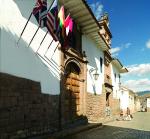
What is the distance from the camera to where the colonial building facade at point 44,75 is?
305 inches

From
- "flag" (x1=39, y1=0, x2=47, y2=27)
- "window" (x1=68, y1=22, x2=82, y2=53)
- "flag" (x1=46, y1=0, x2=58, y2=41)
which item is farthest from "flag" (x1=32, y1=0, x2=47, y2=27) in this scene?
"window" (x1=68, y1=22, x2=82, y2=53)

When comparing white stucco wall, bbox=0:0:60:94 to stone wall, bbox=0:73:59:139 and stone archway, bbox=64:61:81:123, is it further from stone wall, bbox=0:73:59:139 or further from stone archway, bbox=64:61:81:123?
stone archway, bbox=64:61:81:123

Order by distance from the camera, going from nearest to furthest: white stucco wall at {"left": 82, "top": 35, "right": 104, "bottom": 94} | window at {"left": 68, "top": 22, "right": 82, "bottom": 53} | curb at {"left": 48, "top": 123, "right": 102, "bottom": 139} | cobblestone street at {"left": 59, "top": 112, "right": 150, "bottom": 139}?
curb at {"left": 48, "top": 123, "right": 102, "bottom": 139} → cobblestone street at {"left": 59, "top": 112, "right": 150, "bottom": 139} → window at {"left": 68, "top": 22, "right": 82, "bottom": 53} → white stucco wall at {"left": 82, "top": 35, "right": 104, "bottom": 94}

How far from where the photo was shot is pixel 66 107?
11.9m

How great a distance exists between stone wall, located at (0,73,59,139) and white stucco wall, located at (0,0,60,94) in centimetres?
31

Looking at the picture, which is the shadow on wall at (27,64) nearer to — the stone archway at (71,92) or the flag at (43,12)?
the flag at (43,12)

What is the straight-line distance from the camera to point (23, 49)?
28.1ft

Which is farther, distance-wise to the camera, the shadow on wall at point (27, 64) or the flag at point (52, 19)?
the flag at point (52, 19)

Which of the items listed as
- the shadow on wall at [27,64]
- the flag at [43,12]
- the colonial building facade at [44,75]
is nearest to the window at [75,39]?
the colonial building facade at [44,75]

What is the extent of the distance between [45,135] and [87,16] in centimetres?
674

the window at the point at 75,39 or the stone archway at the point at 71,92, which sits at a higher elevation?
the window at the point at 75,39

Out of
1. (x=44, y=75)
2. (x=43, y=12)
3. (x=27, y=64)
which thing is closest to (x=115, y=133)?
(x=44, y=75)

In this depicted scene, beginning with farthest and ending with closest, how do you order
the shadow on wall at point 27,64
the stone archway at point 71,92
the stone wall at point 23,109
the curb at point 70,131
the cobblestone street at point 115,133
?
the stone archway at point 71,92
the cobblestone street at point 115,133
the curb at point 70,131
the shadow on wall at point 27,64
the stone wall at point 23,109

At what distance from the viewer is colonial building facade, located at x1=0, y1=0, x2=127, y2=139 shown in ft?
25.4
